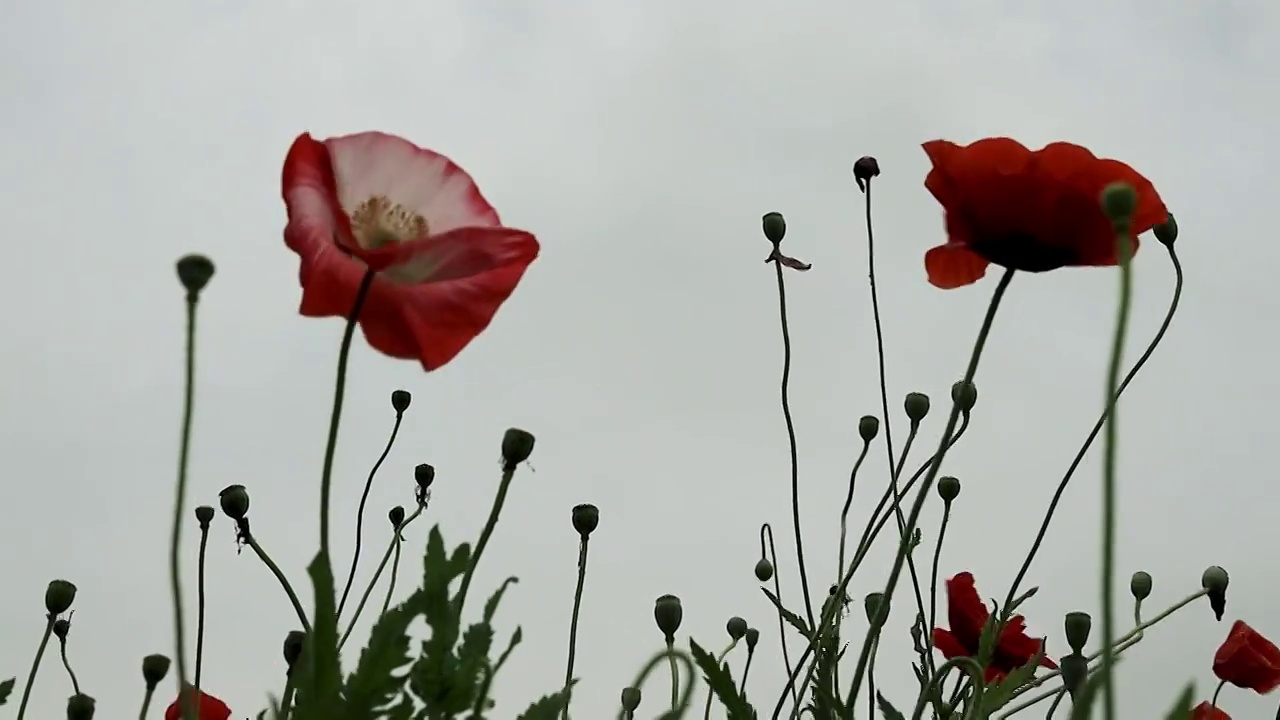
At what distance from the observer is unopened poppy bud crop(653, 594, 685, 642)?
177 cm

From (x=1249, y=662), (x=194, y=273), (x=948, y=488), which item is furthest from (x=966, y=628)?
(x=194, y=273)

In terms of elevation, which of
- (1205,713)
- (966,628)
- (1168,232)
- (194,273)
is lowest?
(1205,713)

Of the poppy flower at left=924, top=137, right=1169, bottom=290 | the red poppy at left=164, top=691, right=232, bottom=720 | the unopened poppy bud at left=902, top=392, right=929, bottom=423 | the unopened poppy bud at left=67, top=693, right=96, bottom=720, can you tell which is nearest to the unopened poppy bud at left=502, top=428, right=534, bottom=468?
the poppy flower at left=924, top=137, right=1169, bottom=290

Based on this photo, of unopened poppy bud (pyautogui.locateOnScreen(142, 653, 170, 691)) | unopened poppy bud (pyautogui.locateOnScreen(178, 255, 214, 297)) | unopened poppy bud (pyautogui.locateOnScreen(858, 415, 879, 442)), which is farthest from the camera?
unopened poppy bud (pyautogui.locateOnScreen(858, 415, 879, 442))

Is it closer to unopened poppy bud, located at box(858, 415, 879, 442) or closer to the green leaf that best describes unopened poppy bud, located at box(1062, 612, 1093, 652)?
the green leaf

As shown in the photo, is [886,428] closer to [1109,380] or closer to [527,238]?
[527,238]

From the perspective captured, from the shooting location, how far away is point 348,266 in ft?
3.63

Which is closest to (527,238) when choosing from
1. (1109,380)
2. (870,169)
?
(1109,380)

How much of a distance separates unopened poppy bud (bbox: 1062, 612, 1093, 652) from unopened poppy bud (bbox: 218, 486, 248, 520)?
1122 millimetres

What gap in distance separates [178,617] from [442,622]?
0.19 m

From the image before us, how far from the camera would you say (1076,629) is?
4.91 feet

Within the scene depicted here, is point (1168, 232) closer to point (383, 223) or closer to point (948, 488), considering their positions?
point (948, 488)

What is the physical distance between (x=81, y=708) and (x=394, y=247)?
2.34 feet

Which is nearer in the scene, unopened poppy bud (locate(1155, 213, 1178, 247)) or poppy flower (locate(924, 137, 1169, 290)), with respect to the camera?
poppy flower (locate(924, 137, 1169, 290))
